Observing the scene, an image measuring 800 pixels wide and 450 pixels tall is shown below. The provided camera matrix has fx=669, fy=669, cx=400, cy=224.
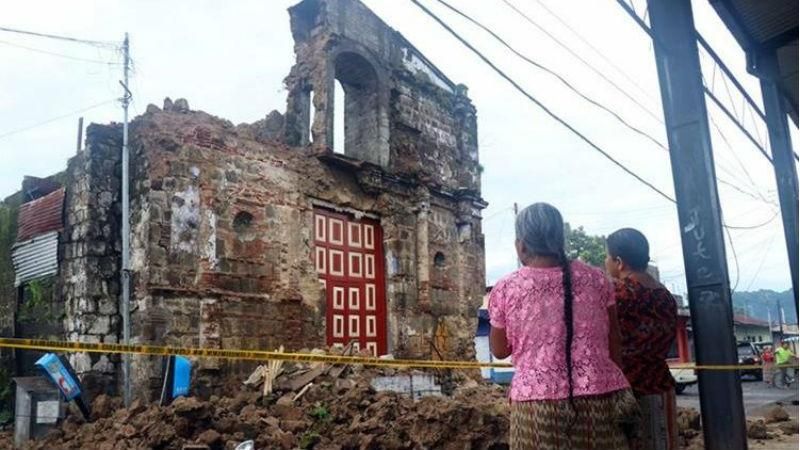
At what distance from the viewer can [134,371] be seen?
936 cm

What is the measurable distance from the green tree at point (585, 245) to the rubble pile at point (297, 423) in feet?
81.5

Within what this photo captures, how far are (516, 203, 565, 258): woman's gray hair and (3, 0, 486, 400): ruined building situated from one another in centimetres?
782

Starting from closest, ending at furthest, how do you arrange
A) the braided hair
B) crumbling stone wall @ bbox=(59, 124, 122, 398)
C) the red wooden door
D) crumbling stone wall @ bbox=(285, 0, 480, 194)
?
1. the braided hair
2. crumbling stone wall @ bbox=(59, 124, 122, 398)
3. the red wooden door
4. crumbling stone wall @ bbox=(285, 0, 480, 194)

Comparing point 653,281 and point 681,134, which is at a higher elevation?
point 681,134

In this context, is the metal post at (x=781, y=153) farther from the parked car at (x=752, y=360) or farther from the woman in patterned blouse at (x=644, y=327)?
the parked car at (x=752, y=360)

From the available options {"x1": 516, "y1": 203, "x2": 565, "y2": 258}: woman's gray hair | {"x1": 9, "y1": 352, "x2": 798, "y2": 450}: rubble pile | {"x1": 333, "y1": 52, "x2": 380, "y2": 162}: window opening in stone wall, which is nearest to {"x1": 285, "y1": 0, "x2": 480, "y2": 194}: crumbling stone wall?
{"x1": 333, "y1": 52, "x2": 380, "y2": 162}: window opening in stone wall

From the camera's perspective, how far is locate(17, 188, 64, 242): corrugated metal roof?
1039cm

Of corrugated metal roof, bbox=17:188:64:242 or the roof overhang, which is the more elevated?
the roof overhang

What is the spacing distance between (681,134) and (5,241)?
36.1 ft

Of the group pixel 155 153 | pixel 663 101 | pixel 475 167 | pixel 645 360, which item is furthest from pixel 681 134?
pixel 475 167

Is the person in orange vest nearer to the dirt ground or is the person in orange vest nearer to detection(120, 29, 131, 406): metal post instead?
the dirt ground

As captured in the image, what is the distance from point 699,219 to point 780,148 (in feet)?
18.5

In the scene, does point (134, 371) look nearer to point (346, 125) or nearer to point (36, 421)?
point (36, 421)

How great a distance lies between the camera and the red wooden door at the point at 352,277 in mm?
12383
